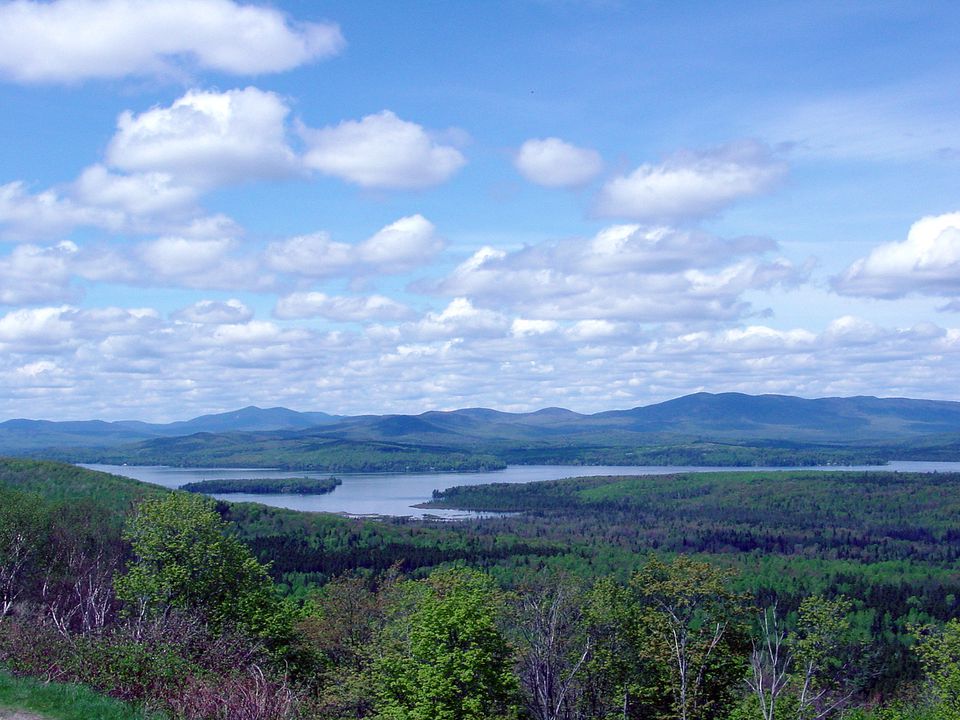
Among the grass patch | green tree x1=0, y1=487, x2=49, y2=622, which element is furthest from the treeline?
the grass patch

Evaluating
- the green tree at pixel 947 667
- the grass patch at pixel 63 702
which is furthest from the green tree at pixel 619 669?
the grass patch at pixel 63 702

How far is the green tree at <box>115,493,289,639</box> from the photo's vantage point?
32375 millimetres

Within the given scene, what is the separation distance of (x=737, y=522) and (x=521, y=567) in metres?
86.3

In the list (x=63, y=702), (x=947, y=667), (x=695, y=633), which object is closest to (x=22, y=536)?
(x=63, y=702)

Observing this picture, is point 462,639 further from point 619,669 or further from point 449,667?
point 619,669

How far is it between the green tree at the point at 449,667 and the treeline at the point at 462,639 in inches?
2.5

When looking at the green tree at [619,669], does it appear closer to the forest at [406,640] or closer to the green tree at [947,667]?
the forest at [406,640]

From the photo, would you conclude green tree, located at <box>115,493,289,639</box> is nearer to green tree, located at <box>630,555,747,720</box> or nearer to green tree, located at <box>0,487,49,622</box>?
green tree, located at <box>0,487,49,622</box>

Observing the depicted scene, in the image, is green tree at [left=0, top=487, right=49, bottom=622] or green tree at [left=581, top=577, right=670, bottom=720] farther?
green tree at [left=0, top=487, right=49, bottom=622]

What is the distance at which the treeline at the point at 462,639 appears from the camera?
23406 millimetres

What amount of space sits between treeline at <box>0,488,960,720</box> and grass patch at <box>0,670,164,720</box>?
86.2 inches

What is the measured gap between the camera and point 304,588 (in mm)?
75562

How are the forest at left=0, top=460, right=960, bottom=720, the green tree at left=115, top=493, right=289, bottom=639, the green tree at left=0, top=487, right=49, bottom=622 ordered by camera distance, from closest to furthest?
the forest at left=0, top=460, right=960, bottom=720, the green tree at left=115, top=493, right=289, bottom=639, the green tree at left=0, top=487, right=49, bottom=622

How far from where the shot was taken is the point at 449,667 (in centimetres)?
2620
